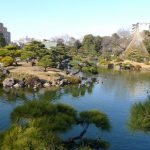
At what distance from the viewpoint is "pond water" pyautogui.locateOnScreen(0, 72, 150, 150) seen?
29.3m

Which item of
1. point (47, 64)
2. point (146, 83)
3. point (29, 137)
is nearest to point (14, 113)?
point (29, 137)

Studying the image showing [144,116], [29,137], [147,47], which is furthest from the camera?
[147,47]

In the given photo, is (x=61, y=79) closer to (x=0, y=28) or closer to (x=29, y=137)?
(x=29, y=137)

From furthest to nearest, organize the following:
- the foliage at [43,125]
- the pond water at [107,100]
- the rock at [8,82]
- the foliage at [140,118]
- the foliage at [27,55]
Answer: the foliage at [27,55]
the rock at [8,82]
the pond water at [107,100]
the foliage at [140,118]
the foliage at [43,125]

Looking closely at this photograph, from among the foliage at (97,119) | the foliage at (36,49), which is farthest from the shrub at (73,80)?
the foliage at (97,119)

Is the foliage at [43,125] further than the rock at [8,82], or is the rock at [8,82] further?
the rock at [8,82]

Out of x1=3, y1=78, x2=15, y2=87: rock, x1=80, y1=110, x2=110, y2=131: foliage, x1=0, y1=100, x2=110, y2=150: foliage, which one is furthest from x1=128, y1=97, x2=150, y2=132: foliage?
x1=3, y1=78, x2=15, y2=87: rock

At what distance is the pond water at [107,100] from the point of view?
96.1ft

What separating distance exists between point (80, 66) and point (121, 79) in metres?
10.0

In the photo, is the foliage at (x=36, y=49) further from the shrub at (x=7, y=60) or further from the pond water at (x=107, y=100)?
the pond water at (x=107, y=100)

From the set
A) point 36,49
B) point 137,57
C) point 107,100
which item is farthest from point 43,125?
point 137,57

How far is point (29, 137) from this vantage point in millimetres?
14438

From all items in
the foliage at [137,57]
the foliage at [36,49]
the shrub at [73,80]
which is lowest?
the shrub at [73,80]

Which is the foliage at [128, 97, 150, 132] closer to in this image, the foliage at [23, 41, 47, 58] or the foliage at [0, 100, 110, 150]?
the foliage at [0, 100, 110, 150]
